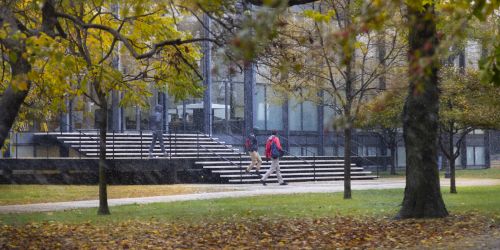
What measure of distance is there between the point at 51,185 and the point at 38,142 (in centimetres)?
660

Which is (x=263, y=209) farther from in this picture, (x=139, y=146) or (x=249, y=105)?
(x=249, y=105)

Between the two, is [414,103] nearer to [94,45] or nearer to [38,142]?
[94,45]

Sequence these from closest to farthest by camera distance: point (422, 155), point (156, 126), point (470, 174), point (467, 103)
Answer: point (422, 155)
point (467, 103)
point (156, 126)
point (470, 174)

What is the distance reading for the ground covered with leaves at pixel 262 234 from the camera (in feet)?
36.2

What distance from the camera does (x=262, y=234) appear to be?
484 inches

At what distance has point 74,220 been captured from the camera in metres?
14.8

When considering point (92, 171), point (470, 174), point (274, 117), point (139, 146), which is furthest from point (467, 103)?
point (274, 117)

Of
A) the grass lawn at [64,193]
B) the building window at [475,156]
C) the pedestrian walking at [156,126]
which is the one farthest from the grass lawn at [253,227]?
the building window at [475,156]

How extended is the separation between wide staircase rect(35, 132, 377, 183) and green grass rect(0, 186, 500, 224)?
384 inches

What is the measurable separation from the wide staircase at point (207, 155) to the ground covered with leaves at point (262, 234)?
16.0 m

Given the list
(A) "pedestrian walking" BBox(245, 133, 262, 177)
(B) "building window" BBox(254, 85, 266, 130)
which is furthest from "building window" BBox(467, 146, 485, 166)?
(A) "pedestrian walking" BBox(245, 133, 262, 177)

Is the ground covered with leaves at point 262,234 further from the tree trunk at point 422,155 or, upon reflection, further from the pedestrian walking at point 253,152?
the pedestrian walking at point 253,152

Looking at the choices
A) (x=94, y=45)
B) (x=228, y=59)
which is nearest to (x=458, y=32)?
(x=228, y=59)

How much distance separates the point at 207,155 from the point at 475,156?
28.4m
